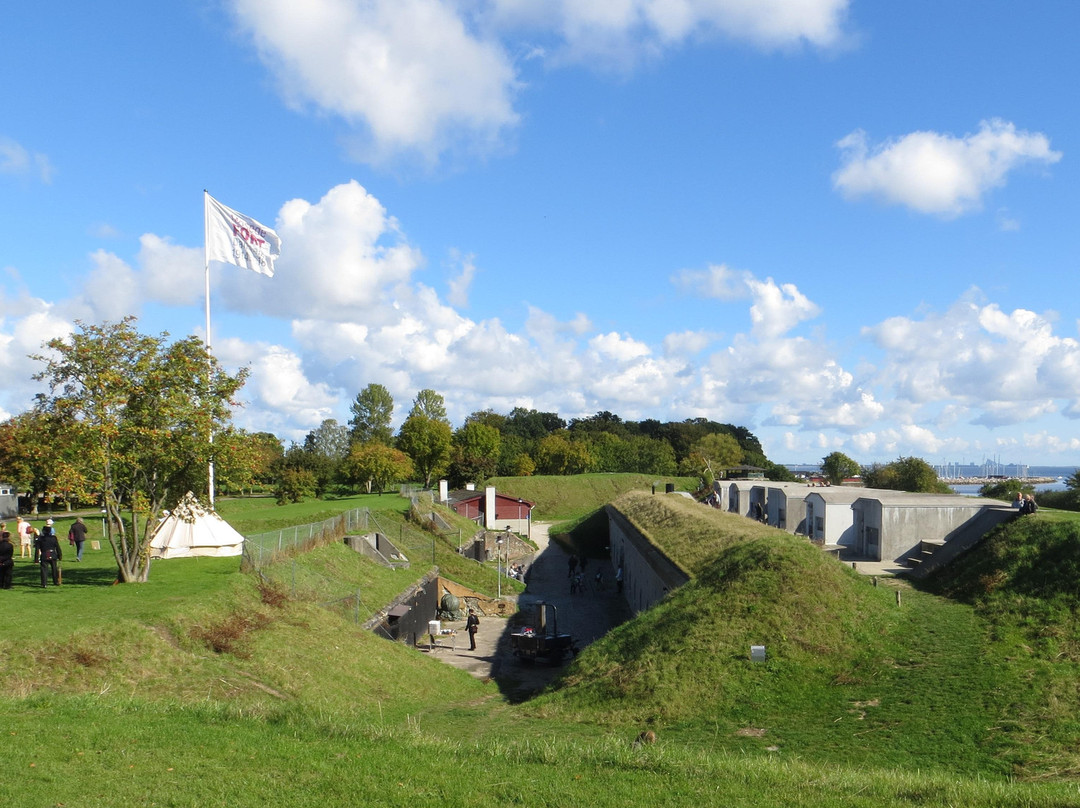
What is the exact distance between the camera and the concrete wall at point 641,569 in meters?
25.7

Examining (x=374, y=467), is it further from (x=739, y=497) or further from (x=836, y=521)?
(x=836, y=521)

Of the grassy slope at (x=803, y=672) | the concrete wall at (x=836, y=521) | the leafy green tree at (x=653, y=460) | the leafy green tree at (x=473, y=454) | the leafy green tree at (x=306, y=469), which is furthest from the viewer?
the leafy green tree at (x=653, y=460)

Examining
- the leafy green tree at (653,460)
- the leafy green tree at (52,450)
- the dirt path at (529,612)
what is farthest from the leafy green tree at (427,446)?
the leafy green tree at (52,450)

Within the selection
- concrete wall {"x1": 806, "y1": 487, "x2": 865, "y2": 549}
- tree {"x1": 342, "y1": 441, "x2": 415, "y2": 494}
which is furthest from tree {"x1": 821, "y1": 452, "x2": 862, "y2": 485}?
concrete wall {"x1": 806, "y1": 487, "x2": 865, "y2": 549}

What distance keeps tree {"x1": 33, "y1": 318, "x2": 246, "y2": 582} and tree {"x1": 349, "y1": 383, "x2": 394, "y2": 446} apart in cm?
9891

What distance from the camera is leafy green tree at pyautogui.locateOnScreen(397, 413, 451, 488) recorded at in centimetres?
8712

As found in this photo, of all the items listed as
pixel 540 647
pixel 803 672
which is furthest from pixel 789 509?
pixel 803 672

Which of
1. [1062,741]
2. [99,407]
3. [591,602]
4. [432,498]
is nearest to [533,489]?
[432,498]

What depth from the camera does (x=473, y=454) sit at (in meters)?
94.9

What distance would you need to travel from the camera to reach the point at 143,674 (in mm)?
15164

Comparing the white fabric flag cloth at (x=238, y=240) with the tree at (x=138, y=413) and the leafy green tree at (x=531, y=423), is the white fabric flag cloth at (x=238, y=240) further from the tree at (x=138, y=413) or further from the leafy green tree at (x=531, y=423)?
the leafy green tree at (x=531, y=423)

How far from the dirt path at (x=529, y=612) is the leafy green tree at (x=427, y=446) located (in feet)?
106

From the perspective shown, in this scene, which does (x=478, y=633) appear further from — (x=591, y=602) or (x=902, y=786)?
(x=902, y=786)

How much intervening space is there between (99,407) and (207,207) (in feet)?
35.4
